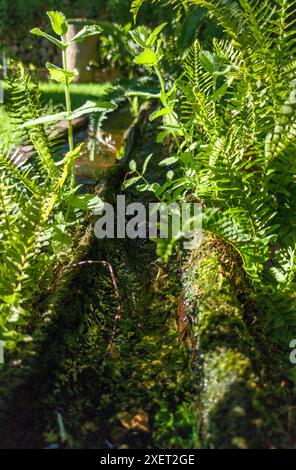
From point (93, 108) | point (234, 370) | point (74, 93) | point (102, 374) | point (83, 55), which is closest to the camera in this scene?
point (234, 370)

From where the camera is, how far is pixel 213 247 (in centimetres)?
214

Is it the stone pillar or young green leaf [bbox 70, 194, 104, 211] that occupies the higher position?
the stone pillar

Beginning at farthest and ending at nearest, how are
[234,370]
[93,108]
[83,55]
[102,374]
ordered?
1. [83,55]
2. [93,108]
3. [102,374]
4. [234,370]

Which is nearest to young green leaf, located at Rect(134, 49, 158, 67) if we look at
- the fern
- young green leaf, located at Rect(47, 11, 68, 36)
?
young green leaf, located at Rect(47, 11, 68, 36)

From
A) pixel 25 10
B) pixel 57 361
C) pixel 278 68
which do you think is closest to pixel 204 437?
pixel 57 361

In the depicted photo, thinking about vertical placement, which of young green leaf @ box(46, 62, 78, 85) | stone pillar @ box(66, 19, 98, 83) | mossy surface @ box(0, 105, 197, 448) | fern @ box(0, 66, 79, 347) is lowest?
mossy surface @ box(0, 105, 197, 448)

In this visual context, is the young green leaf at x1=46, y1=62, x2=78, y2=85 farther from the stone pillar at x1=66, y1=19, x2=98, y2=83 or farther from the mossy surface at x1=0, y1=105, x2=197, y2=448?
the stone pillar at x1=66, y1=19, x2=98, y2=83

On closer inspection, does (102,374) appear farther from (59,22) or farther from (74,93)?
(74,93)

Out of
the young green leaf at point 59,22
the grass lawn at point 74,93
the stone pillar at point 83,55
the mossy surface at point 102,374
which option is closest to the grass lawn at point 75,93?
the grass lawn at point 74,93

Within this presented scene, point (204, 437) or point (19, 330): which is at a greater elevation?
point (19, 330)

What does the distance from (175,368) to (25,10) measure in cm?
713

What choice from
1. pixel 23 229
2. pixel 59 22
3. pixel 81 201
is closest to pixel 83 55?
pixel 59 22

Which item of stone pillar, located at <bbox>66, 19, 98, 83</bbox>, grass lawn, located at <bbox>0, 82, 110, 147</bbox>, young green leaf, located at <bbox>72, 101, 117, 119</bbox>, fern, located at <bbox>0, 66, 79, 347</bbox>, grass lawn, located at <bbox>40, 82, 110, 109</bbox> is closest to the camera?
fern, located at <bbox>0, 66, 79, 347</bbox>

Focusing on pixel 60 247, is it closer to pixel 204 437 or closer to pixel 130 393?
pixel 130 393
